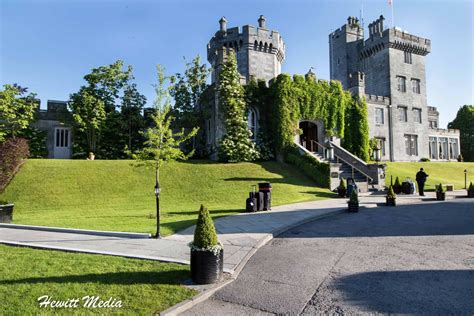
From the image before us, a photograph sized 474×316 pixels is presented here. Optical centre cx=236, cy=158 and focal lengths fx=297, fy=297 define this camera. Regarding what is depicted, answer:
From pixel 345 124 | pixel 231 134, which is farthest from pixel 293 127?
pixel 345 124

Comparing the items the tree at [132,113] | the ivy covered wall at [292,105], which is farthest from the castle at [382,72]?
the tree at [132,113]

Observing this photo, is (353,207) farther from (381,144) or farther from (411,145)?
(411,145)

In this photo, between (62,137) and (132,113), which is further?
(132,113)

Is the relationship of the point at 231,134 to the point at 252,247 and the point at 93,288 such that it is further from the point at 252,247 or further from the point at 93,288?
the point at 93,288

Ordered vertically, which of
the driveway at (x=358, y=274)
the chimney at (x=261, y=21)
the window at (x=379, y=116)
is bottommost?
the driveway at (x=358, y=274)

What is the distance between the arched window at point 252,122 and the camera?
89.9 ft

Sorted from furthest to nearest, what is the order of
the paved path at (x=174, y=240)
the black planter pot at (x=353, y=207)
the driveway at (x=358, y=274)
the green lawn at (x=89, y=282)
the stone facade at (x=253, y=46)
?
the stone facade at (x=253, y=46) → the black planter pot at (x=353, y=207) → the paved path at (x=174, y=240) → the driveway at (x=358, y=274) → the green lawn at (x=89, y=282)

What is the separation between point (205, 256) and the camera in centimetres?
538

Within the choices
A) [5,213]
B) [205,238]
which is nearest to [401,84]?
[205,238]

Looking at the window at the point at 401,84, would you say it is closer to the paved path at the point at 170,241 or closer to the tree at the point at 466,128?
the tree at the point at 466,128

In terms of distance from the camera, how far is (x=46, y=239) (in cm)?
847

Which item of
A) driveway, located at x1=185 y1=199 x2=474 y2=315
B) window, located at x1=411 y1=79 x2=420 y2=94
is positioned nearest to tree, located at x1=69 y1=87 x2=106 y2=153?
driveway, located at x1=185 y1=199 x2=474 y2=315

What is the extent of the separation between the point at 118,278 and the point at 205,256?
5.19 ft

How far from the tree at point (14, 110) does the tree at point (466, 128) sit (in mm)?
71413
